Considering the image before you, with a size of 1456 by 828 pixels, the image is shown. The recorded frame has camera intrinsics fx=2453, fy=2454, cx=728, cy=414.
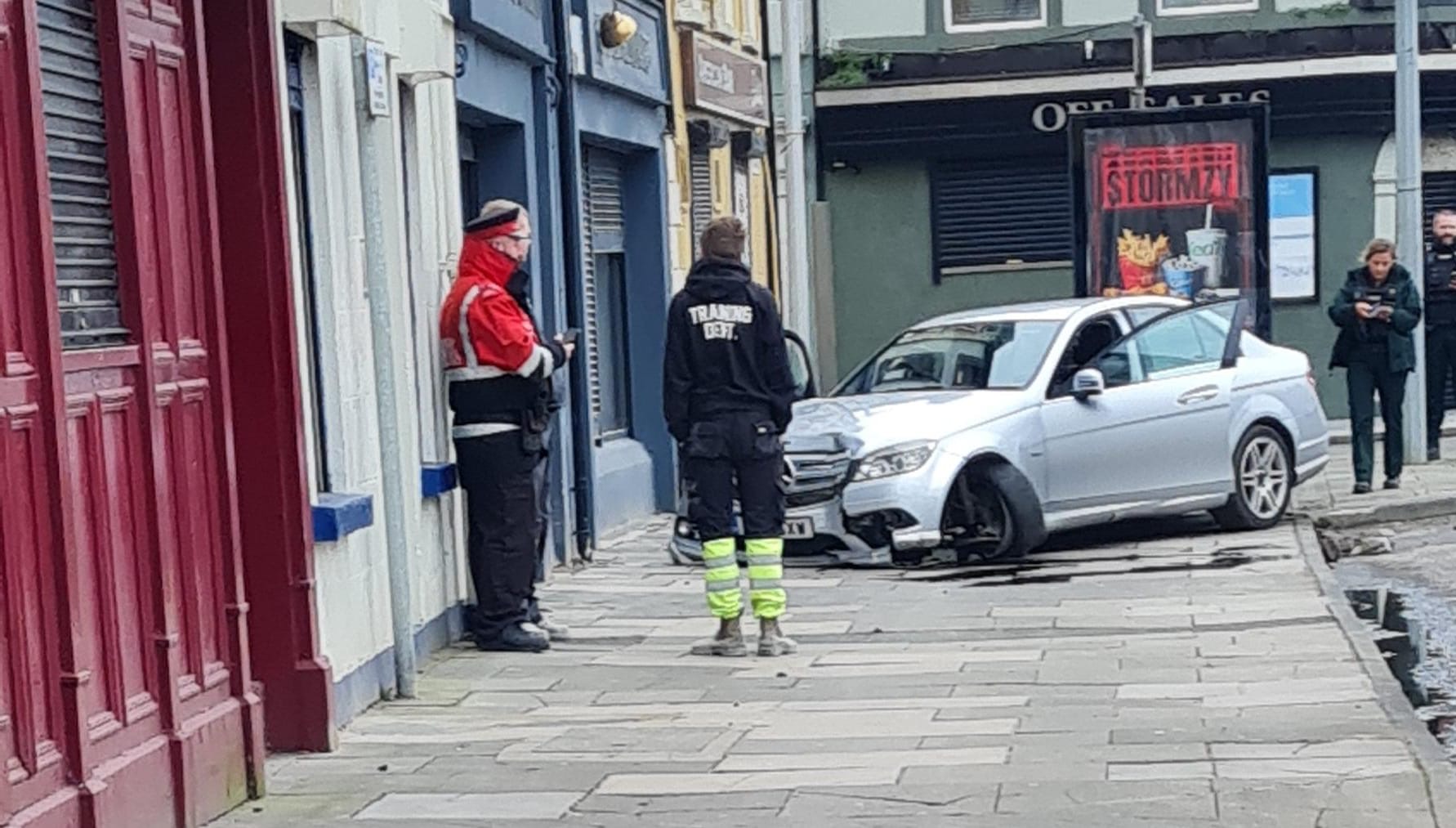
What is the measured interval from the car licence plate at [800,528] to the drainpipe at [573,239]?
1612 millimetres

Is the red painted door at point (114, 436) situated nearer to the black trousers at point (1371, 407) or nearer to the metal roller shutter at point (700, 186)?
the black trousers at point (1371, 407)

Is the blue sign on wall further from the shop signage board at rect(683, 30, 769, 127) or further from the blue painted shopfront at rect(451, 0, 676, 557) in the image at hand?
the shop signage board at rect(683, 30, 769, 127)

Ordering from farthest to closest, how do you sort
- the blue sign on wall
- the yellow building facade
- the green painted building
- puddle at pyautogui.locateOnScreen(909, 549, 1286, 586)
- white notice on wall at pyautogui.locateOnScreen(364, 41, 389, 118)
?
the green painted building
the yellow building facade
the blue sign on wall
puddle at pyautogui.locateOnScreen(909, 549, 1286, 586)
white notice on wall at pyautogui.locateOnScreen(364, 41, 389, 118)

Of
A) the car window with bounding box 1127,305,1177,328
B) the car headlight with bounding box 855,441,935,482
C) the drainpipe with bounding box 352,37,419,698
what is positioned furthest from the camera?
the car window with bounding box 1127,305,1177,328

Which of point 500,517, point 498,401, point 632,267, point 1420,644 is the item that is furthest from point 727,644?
point 632,267

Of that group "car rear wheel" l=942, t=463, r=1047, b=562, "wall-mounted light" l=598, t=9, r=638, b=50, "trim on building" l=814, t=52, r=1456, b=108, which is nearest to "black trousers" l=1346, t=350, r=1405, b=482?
"car rear wheel" l=942, t=463, r=1047, b=562

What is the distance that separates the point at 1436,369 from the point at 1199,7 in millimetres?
8300

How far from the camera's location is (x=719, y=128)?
21672 millimetres

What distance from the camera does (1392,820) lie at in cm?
690

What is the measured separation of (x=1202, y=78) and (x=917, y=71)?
3.16 metres

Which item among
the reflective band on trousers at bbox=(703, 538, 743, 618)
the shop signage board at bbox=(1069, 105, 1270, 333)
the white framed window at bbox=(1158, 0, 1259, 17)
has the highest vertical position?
the white framed window at bbox=(1158, 0, 1259, 17)

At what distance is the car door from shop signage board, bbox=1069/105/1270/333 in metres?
2.98

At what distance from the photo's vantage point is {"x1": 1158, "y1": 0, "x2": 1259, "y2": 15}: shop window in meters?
27.1

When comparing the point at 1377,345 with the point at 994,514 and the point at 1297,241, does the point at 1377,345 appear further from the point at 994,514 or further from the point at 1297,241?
the point at 1297,241
